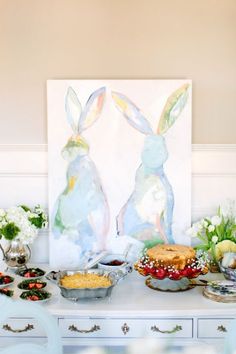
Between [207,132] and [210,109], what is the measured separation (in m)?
0.15

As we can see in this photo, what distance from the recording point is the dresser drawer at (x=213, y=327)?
7.47 feet

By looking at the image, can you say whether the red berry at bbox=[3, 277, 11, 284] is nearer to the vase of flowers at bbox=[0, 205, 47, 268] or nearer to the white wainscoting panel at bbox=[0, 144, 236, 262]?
the vase of flowers at bbox=[0, 205, 47, 268]

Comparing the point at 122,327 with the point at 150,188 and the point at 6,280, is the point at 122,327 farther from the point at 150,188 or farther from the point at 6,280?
the point at 150,188

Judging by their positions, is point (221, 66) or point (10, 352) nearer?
point (10, 352)

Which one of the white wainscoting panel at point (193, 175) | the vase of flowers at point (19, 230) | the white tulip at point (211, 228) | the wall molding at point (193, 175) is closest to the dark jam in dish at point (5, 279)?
the vase of flowers at point (19, 230)

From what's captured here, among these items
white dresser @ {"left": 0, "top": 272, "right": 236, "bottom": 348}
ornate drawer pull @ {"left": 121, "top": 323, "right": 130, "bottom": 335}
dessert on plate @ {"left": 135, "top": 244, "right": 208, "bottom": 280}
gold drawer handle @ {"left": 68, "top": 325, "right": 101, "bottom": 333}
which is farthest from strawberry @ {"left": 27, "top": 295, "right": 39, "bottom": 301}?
dessert on plate @ {"left": 135, "top": 244, "right": 208, "bottom": 280}

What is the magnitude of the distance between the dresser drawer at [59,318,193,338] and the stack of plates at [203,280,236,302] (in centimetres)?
20

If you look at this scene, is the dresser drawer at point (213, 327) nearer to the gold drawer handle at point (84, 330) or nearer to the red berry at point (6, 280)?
the gold drawer handle at point (84, 330)

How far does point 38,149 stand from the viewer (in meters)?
2.90

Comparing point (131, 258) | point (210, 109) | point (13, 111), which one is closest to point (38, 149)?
point (13, 111)

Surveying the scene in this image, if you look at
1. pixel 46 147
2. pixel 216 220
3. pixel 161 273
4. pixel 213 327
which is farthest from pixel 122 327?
pixel 46 147

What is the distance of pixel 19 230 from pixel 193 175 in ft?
3.73

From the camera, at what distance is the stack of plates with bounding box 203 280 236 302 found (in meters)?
2.36

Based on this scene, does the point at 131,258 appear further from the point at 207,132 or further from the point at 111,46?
the point at 111,46
